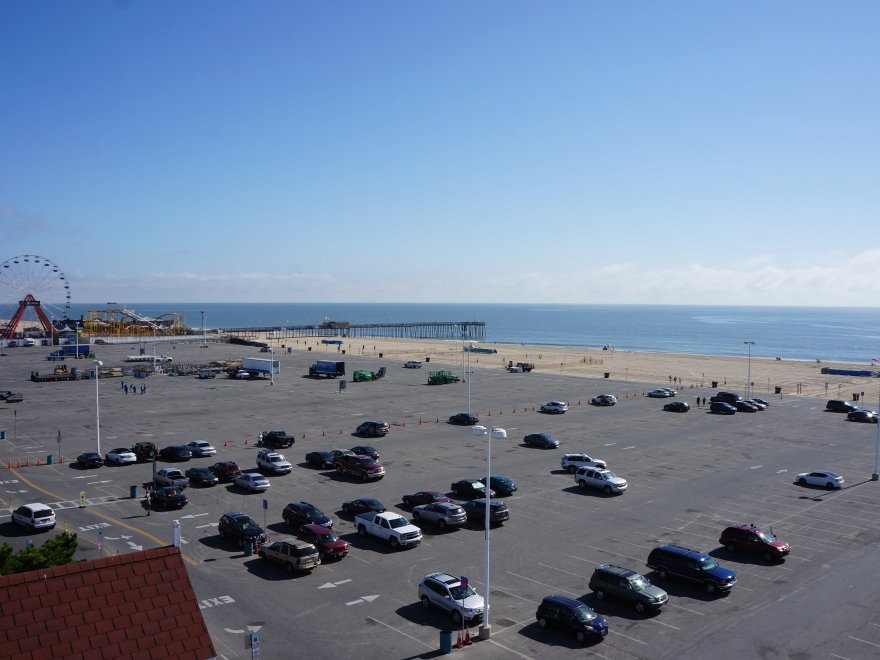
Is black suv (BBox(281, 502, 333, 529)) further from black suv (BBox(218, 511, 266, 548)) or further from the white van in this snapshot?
the white van

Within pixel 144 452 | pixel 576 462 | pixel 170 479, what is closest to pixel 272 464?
pixel 170 479

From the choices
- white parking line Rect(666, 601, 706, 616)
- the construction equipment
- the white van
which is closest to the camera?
white parking line Rect(666, 601, 706, 616)

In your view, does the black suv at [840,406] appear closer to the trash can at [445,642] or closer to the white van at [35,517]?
the trash can at [445,642]

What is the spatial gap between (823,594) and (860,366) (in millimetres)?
113656

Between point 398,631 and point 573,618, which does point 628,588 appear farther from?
point 398,631

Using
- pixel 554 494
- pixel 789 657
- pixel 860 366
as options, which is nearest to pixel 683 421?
pixel 554 494

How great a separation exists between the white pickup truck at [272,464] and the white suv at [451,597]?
64.7ft

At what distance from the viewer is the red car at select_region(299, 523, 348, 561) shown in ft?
86.4

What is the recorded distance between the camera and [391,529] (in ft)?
92.1

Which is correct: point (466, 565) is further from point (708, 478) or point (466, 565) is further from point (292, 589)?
point (708, 478)

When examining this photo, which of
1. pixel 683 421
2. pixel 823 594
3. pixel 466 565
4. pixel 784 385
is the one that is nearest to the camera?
pixel 823 594

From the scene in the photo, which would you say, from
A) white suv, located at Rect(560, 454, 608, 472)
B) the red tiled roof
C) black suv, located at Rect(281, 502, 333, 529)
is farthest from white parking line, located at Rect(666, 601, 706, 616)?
white suv, located at Rect(560, 454, 608, 472)

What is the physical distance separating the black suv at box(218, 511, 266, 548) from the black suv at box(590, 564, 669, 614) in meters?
13.5

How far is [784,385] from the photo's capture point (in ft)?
293
